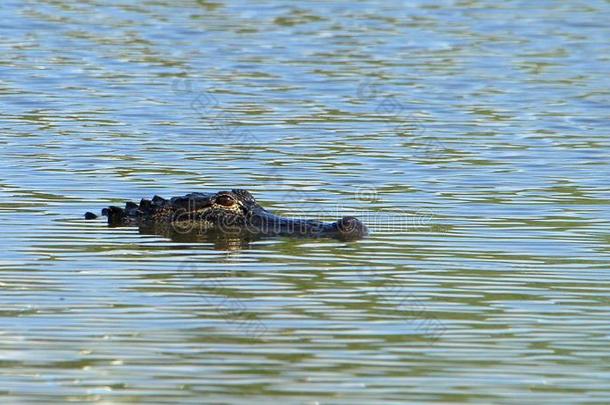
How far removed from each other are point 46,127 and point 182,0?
1961 centimetres

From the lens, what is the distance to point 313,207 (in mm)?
17734

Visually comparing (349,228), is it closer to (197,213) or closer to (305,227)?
(305,227)

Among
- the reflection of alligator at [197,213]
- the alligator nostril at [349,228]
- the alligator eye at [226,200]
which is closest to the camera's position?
the alligator nostril at [349,228]

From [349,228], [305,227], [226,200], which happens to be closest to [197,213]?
[226,200]

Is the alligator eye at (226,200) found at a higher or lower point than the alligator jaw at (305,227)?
higher

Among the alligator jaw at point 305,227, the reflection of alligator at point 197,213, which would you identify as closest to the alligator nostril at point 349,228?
the alligator jaw at point 305,227

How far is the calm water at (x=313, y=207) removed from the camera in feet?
34.9

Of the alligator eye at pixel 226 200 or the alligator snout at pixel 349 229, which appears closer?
the alligator snout at pixel 349 229

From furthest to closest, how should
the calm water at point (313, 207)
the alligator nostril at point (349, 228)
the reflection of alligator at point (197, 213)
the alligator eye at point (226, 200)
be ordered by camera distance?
1. the alligator eye at point (226, 200)
2. the reflection of alligator at point (197, 213)
3. the alligator nostril at point (349, 228)
4. the calm water at point (313, 207)

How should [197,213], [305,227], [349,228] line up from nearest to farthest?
[349,228]
[305,227]
[197,213]

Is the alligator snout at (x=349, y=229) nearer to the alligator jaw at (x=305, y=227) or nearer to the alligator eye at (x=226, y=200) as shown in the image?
the alligator jaw at (x=305, y=227)

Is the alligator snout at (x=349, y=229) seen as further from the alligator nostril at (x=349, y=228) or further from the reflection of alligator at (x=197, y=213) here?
the reflection of alligator at (x=197, y=213)

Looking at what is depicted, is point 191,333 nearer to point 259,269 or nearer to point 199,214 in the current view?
point 259,269

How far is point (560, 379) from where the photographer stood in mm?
10406
